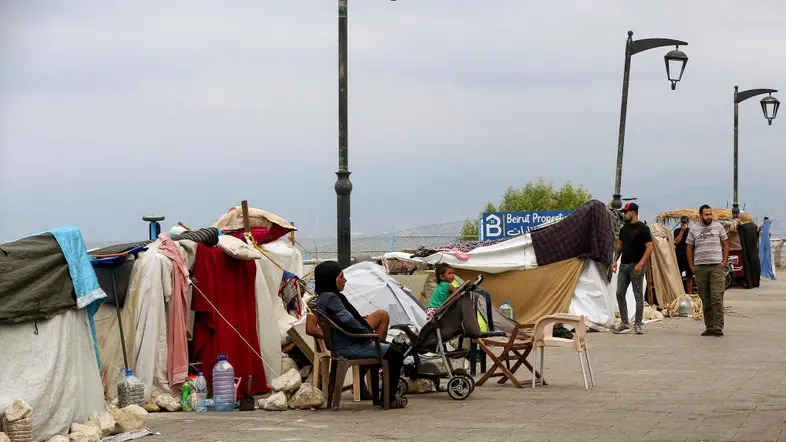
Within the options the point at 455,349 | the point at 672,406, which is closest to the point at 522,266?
the point at 455,349

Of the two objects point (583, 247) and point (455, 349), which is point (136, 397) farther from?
point (583, 247)

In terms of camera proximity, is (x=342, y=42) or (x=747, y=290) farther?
(x=747, y=290)

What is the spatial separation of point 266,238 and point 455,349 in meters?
3.21

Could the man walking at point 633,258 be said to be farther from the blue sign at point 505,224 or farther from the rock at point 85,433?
the rock at point 85,433

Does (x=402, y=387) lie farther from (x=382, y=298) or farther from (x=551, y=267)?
(x=551, y=267)

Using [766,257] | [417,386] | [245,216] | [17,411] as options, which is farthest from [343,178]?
[766,257]

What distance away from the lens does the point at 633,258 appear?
1930 centimetres

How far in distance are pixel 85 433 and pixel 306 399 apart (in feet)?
8.04

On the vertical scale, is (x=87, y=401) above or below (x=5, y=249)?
below

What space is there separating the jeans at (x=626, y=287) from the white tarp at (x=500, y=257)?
1.41 meters

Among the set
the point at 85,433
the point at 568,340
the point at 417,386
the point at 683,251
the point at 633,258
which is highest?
the point at 633,258

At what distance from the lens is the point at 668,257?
2433 cm

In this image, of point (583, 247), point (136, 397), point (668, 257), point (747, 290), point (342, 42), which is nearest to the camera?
point (136, 397)

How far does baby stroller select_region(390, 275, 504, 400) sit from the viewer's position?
39.6ft
